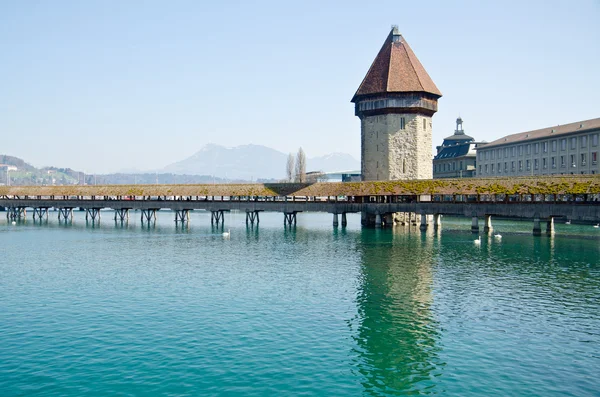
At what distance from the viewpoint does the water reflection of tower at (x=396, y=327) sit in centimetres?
1343

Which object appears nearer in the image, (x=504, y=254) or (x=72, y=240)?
(x=504, y=254)

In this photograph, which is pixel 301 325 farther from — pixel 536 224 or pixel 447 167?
pixel 447 167

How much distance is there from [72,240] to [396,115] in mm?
35986

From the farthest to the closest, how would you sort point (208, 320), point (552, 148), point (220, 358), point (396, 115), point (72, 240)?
point (552, 148) < point (396, 115) < point (72, 240) < point (208, 320) < point (220, 358)

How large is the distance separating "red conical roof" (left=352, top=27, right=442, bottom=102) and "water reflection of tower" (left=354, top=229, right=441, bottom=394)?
31.4m

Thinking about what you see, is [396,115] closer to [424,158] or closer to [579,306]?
[424,158]

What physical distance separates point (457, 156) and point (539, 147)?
26331 mm

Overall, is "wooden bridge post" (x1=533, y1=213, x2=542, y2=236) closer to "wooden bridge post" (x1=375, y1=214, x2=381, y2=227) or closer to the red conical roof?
"wooden bridge post" (x1=375, y1=214, x2=381, y2=227)

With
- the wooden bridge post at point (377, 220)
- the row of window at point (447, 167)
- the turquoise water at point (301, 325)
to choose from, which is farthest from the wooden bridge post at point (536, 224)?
the row of window at point (447, 167)

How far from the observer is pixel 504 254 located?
115 ft

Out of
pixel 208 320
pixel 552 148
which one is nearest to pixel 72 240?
pixel 208 320

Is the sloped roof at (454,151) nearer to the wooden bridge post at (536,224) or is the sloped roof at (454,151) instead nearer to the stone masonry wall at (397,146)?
the stone masonry wall at (397,146)

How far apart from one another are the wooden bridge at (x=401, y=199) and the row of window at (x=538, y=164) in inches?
380

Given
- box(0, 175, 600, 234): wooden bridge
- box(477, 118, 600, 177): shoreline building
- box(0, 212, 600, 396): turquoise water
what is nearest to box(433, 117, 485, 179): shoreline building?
box(477, 118, 600, 177): shoreline building
